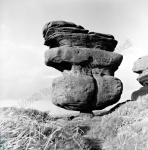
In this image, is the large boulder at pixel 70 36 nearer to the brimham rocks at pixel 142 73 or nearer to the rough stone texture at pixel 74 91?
the rough stone texture at pixel 74 91

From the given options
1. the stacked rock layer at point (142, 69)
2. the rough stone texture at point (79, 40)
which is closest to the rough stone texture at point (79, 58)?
the rough stone texture at point (79, 40)

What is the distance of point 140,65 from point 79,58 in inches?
98.5

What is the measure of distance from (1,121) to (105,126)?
161cm

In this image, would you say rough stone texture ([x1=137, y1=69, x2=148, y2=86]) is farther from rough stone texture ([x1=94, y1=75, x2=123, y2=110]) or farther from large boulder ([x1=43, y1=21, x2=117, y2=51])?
large boulder ([x1=43, y1=21, x2=117, y2=51])

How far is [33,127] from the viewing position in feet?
13.4

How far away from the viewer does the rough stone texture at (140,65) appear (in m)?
7.77

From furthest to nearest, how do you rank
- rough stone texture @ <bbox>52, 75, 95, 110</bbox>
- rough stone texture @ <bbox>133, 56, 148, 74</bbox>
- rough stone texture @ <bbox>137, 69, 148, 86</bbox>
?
rough stone texture @ <bbox>133, 56, 148, 74</bbox> < rough stone texture @ <bbox>137, 69, 148, 86</bbox> < rough stone texture @ <bbox>52, 75, 95, 110</bbox>

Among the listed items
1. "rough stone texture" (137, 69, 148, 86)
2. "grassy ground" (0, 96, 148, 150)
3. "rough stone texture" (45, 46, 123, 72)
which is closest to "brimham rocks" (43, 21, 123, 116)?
"rough stone texture" (45, 46, 123, 72)

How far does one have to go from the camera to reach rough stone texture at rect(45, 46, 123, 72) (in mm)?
5840

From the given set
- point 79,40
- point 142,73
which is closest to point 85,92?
point 79,40

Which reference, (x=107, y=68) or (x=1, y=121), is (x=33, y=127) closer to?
(x=1, y=121)

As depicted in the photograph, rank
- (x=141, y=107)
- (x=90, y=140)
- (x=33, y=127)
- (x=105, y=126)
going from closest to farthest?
1. (x=33, y=127)
2. (x=90, y=140)
3. (x=105, y=126)
4. (x=141, y=107)

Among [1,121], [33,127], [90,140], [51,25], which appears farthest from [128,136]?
[51,25]

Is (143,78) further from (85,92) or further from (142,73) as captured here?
(85,92)
